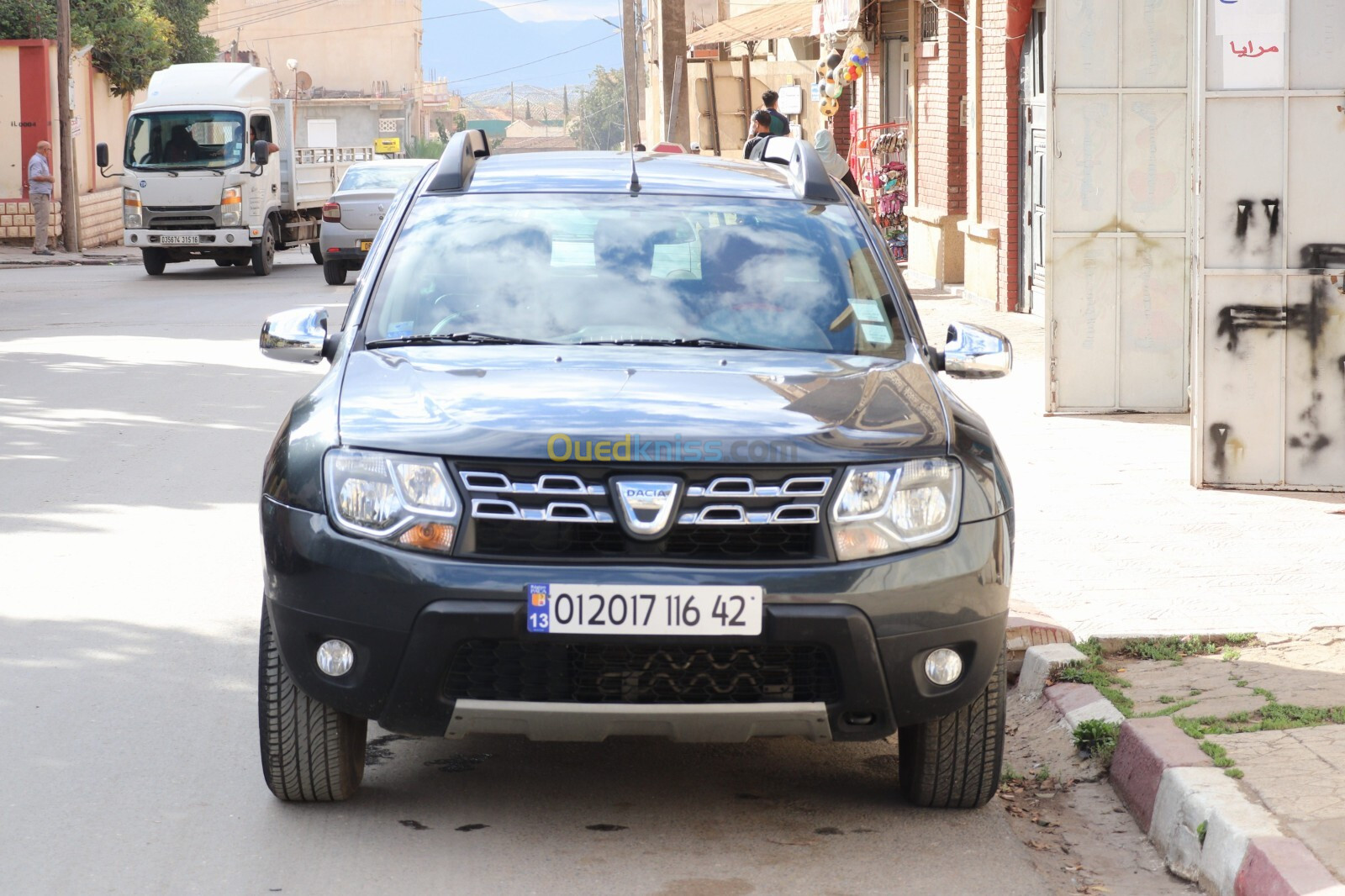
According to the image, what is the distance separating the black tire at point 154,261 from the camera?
88.8 ft

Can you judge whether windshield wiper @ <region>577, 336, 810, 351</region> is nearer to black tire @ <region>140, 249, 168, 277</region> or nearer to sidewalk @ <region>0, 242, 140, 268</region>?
black tire @ <region>140, 249, 168, 277</region>

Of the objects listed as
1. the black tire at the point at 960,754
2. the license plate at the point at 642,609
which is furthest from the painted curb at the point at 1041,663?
the license plate at the point at 642,609

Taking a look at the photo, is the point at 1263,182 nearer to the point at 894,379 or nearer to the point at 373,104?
the point at 894,379

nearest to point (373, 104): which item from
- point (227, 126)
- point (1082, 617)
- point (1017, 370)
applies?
point (227, 126)

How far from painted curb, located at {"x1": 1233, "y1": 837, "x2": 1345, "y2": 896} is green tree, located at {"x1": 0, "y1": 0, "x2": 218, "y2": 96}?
118 feet

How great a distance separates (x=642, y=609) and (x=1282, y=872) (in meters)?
1.47

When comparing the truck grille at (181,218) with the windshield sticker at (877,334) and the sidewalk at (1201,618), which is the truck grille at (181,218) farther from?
the windshield sticker at (877,334)

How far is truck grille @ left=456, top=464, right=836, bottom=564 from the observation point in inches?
152

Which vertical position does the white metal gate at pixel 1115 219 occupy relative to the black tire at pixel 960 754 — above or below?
above

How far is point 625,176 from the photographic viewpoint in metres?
5.51

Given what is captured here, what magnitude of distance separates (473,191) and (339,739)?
1867 millimetres

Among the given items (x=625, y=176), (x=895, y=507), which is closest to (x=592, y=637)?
(x=895, y=507)

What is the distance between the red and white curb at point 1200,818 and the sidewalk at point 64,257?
28.5 m

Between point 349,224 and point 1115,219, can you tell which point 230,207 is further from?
point 1115,219
